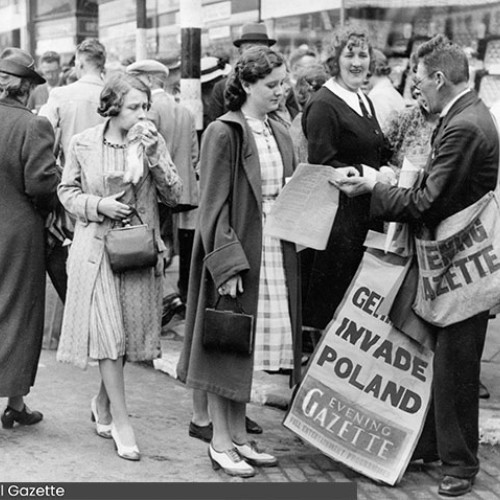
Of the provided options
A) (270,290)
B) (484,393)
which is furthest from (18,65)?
(484,393)

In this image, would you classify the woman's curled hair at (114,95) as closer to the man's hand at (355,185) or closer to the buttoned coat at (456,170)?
the man's hand at (355,185)

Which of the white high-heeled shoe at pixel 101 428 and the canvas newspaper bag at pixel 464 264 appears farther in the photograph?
the white high-heeled shoe at pixel 101 428

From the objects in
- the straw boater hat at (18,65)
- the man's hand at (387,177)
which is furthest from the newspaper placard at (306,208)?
the straw boater hat at (18,65)

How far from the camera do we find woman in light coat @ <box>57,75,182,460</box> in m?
5.27

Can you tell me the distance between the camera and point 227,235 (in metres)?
4.93

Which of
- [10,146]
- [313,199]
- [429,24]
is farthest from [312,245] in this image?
[429,24]

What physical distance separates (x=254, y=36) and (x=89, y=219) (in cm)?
408

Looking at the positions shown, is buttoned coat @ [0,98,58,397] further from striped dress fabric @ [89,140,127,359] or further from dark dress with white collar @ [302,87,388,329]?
dark dress with white collar @ [302,87,388,329]

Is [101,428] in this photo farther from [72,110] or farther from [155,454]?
[72,110]

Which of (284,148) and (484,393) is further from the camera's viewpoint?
(484,393)

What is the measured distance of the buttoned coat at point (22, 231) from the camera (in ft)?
18.1

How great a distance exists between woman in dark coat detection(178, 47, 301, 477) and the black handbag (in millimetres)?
72

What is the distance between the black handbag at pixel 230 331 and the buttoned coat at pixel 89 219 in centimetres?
52

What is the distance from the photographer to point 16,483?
15.8 ft
